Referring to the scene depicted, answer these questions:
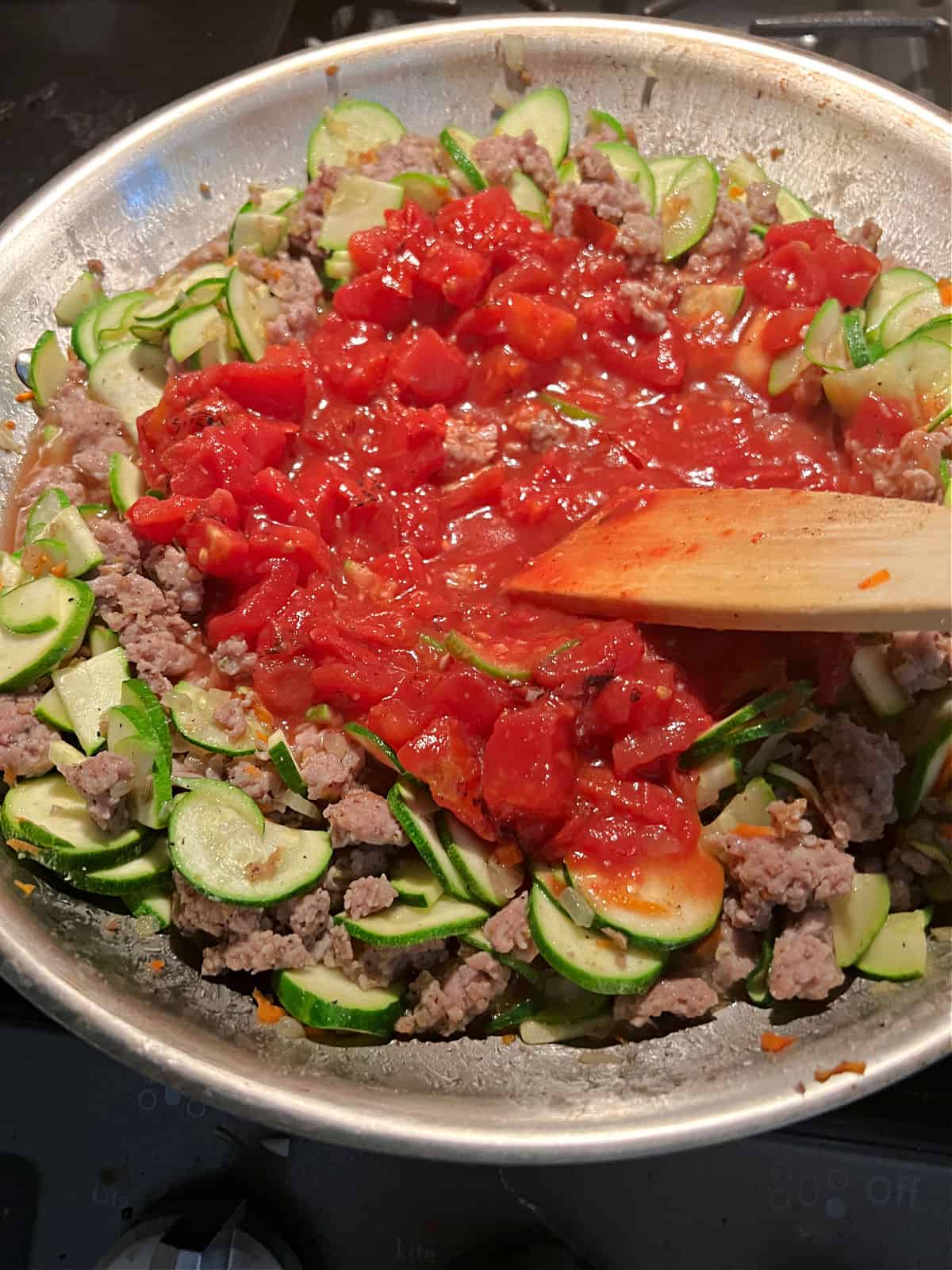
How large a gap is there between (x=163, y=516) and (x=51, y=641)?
0.57 m

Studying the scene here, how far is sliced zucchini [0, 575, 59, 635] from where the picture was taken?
10.3 ft

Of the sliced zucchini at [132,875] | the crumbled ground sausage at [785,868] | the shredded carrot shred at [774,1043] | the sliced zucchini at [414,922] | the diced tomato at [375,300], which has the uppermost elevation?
the diced tomato at [375,300]

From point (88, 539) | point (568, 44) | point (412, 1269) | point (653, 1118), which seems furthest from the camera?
point (568, 44)

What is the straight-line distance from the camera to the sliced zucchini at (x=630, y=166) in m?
4.02

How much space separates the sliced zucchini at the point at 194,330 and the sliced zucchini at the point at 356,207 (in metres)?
0.60

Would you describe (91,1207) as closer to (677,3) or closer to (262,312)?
(262,312)

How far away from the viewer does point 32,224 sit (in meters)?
4.10

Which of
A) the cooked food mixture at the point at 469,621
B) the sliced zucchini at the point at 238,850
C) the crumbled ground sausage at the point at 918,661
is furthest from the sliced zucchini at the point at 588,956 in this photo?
the crumbled ground sausage at the point at 918,661

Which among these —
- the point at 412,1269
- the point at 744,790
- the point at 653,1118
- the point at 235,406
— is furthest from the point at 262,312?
the point at 412,1269

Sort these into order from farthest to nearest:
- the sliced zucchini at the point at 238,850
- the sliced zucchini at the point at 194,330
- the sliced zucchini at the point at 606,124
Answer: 1. the sliced zucchini at the point at 606,124
2. the sliced zucchini at the point at 194,330
3. the sliced zucchini at the point at 238,850

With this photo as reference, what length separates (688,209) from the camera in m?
3.93

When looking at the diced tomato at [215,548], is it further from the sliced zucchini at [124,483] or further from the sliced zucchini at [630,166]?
the sliced zucchini at [630,166]

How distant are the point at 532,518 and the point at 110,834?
1.78m

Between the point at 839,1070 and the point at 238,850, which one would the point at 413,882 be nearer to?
the point at 238,850
